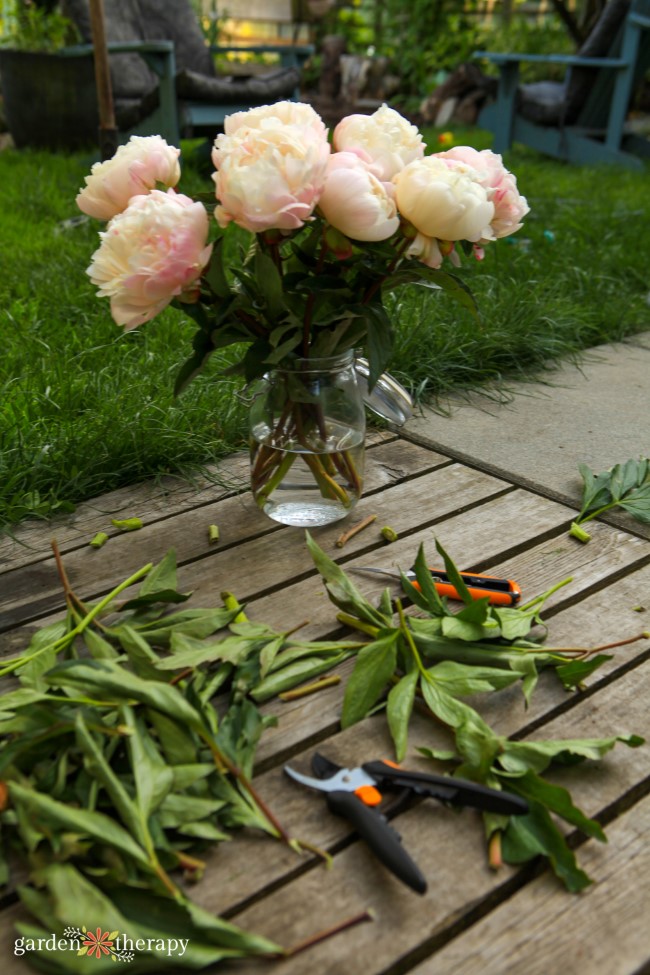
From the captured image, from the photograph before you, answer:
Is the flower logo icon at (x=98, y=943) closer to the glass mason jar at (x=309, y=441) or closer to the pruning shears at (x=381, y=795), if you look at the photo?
the pruning shears at (x=381, y=795)

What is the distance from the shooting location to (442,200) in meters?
1.24

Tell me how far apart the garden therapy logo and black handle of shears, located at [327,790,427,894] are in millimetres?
200

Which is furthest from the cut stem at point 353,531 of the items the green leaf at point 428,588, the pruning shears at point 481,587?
the green leaf at point 428,588

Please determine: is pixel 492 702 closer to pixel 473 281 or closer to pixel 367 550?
pixel 367 550

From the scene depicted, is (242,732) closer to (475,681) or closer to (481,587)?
(475,681)

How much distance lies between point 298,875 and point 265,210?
0.75m

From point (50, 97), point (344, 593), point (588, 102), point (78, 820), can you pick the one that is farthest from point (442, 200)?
point (588, 102)

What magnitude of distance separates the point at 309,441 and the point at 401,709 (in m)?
0.50

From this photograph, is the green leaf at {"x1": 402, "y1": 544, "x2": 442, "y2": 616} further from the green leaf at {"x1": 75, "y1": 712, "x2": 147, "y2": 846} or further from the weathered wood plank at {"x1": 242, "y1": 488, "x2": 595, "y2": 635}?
the green leaf at {"x1": 75, "y1": 712, "x2": 147, "y2": 846}

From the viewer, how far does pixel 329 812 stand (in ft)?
3.36

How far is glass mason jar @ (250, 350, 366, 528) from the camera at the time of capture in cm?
146

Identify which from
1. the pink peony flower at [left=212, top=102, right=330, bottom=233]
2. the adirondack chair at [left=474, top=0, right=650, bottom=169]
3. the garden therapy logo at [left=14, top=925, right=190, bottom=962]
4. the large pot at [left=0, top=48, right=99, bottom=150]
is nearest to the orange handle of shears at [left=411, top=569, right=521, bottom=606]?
the pink peony flower at [left=212, top=102, right=330, bottom=233]

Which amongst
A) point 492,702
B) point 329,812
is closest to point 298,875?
point 329,812

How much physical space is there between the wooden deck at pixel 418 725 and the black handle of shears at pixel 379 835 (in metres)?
0.02
